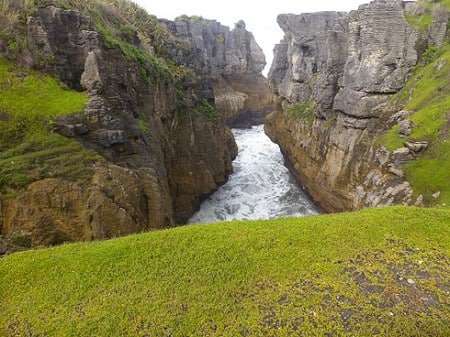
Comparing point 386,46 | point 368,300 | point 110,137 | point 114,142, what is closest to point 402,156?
point 386,46

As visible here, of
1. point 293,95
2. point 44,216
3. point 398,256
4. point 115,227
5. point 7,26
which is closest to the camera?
point 398,256

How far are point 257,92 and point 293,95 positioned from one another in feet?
84.6

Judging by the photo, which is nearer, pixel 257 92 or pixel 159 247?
pixel 159 247

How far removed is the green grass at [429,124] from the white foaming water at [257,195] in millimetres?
10005

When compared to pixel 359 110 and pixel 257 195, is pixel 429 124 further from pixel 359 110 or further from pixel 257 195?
pixel 257 195

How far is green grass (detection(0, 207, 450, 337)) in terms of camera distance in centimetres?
730

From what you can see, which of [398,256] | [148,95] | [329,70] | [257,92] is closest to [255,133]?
[257,92]

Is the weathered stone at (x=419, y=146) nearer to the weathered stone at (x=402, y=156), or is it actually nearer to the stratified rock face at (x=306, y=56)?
the weathered stone at (x=402, y=156)

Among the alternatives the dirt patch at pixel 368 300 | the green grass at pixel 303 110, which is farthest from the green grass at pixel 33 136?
the green grass at pixel 303 110

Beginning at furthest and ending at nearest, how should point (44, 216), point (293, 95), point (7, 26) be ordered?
point (293, 95)
point (7, 26)
point (44, 216)

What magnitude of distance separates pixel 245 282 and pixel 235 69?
55.1 m

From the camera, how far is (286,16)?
3834 centimetres

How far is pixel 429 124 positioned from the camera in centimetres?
1667

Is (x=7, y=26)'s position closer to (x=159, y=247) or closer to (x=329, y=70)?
(x=159, y=247)
